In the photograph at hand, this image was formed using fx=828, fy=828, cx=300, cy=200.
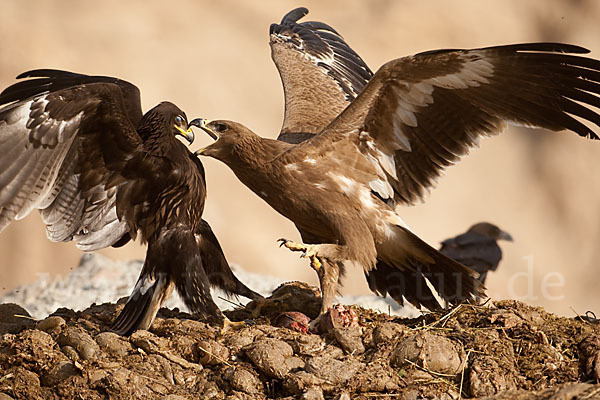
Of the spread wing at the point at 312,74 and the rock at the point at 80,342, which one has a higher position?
the spread wing at the point at 312,74

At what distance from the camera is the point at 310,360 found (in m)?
4.09

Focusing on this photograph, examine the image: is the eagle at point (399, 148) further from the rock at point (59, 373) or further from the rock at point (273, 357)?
the rock at point (59, 373)

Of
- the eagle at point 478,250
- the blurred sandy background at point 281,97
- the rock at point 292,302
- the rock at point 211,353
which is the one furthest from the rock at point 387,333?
the blurred sandy background at point 281,97

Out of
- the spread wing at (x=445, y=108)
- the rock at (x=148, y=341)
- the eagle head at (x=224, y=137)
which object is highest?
the spread wing at (x=445, y=108)

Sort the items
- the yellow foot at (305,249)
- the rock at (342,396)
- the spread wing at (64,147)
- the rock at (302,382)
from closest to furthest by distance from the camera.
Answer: the rock at (342,396) → the rock at (302,382) → the yellow foot at (305,249) → the spread wing at (64,147)

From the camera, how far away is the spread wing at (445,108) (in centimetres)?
475

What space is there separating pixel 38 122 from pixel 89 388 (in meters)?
1.65

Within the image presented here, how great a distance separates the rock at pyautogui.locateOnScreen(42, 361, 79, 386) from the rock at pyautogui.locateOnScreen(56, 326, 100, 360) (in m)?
0.10

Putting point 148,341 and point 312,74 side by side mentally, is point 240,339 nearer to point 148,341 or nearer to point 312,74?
point 148,341

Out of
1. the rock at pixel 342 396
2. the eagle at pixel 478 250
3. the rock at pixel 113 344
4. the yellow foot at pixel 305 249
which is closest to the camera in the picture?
the rock at pixel 342 396

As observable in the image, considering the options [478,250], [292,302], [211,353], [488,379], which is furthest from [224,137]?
[478,250]

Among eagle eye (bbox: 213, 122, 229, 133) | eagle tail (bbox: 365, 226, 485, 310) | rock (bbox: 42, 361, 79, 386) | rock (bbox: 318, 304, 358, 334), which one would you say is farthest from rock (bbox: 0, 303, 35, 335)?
eagle tail (bbox: 365, 226, 485, 310)

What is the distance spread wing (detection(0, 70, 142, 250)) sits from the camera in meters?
4.78

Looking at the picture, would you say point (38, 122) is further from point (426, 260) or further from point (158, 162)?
point (426, 260)
